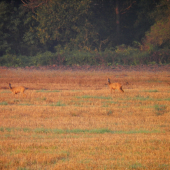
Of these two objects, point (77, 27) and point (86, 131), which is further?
point (77, 27)

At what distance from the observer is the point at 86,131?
316 inches

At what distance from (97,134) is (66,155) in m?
1.90

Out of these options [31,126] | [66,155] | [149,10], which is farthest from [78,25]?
[66,155]

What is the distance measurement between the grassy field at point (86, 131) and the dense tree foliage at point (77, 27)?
46.4 feet

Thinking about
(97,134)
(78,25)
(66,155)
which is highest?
(66,155)

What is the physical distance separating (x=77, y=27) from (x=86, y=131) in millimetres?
23333

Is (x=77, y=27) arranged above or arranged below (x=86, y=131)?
below

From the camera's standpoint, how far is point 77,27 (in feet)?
99.0

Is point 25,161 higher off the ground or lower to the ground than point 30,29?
higher

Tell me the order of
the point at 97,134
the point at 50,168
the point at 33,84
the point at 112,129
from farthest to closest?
the point at 33,84, the point at 112,129, the point at 97,134, the point at 50,168

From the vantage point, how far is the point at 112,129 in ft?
27.0

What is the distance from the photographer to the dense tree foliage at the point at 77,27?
28906 millimetres

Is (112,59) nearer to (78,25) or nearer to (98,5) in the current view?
(78,25)

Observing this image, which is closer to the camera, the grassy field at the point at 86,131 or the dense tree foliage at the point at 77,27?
the grassy field at the point at 86,131
